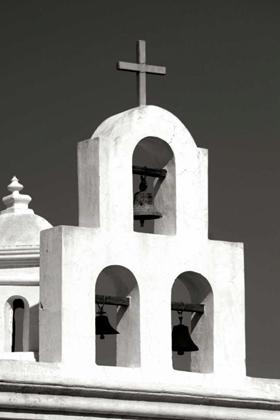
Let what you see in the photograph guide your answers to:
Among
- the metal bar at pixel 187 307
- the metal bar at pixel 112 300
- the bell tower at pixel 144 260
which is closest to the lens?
the bell tower at pixel 144 260

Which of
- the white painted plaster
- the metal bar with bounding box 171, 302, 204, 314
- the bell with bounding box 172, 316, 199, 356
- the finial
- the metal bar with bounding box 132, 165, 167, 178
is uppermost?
the finial

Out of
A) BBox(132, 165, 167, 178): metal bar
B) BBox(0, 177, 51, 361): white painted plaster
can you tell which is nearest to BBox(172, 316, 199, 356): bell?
BBox(132, 165, 167, 178): metal bar

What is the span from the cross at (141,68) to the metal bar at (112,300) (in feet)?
8.27

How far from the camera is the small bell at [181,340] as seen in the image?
24.1 metres

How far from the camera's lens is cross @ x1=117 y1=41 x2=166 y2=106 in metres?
24.2

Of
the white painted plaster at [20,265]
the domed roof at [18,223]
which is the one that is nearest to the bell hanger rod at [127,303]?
the white painted plaster at [20,265]

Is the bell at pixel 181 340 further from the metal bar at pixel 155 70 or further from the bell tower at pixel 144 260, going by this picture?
the metal bar at pixel 155 70

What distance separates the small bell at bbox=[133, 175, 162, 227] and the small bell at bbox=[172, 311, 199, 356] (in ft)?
4.24

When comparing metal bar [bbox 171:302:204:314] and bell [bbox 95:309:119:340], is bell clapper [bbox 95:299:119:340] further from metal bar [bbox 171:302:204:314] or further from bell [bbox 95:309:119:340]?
metal bar [bbox 171:302:204:314]

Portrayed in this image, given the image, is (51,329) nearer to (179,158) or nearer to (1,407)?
(1,407)

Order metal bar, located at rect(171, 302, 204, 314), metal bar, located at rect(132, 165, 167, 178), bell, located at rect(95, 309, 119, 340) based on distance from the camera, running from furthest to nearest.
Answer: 1. metal bar, located at rect(171, 302, 204, 314)
2. metal bar, located at rect(132, 165, 167, 178)
3. bell, located at rect(95, 309, 119, 340)

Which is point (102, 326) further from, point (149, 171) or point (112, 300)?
point (149, 171)

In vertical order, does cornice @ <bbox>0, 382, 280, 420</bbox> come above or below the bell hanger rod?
below

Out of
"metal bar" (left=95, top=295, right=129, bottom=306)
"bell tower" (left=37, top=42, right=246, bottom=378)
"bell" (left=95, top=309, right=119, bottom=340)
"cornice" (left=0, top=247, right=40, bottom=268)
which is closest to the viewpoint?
"bell tower" (left=37, top=42, right=246, bottom=378)
